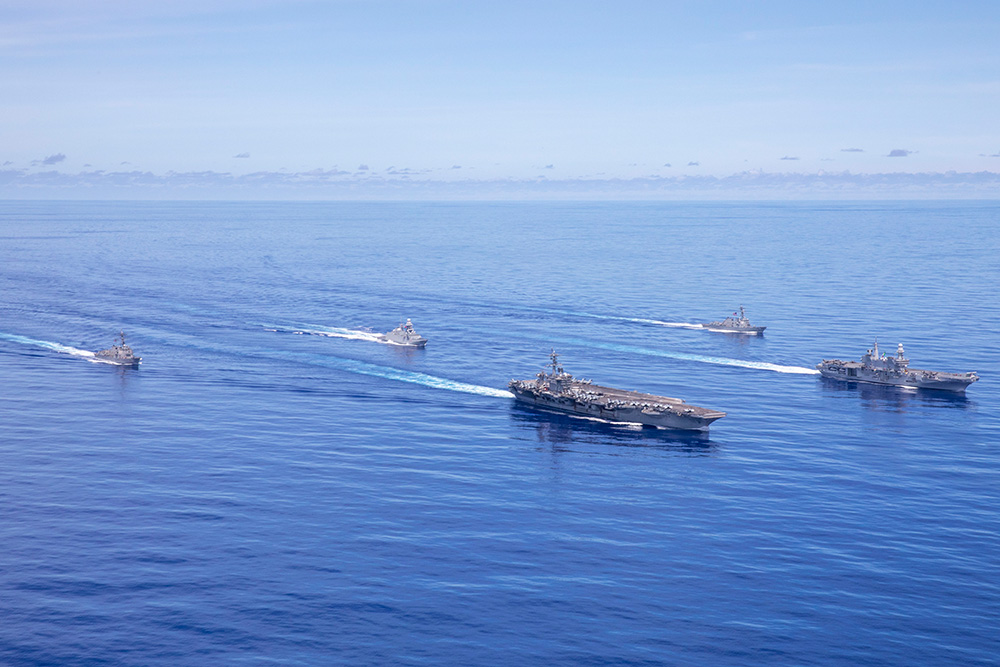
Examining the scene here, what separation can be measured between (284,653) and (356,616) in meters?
7.29

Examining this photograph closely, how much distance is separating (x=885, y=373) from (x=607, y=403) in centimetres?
5650

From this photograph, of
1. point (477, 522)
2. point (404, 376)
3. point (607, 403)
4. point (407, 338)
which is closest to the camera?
point (477, 522)

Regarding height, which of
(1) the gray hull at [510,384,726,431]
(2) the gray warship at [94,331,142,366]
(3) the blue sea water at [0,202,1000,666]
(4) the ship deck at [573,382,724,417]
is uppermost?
(2) the gray warship at [94,331,142,366]

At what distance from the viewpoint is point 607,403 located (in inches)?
5453

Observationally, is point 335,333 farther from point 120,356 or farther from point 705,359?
point 705,359

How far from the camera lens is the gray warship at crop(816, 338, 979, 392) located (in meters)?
155

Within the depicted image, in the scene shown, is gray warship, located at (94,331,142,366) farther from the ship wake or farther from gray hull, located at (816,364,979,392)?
gray hull, located at (816,364,979,392)

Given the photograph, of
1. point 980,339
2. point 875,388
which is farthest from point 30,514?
point 980,339

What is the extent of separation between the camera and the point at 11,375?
159500mm

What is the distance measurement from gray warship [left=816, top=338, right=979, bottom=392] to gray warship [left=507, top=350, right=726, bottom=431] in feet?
130

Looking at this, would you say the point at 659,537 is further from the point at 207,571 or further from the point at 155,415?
the point at 155,415

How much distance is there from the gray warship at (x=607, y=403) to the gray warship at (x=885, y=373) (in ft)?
130

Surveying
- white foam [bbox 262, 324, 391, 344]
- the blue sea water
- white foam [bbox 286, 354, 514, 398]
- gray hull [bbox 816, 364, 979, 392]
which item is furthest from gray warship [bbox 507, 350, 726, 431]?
white foam [bbox 262, 324, 391, 344]

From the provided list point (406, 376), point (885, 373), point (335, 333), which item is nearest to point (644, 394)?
point (406, 376)
